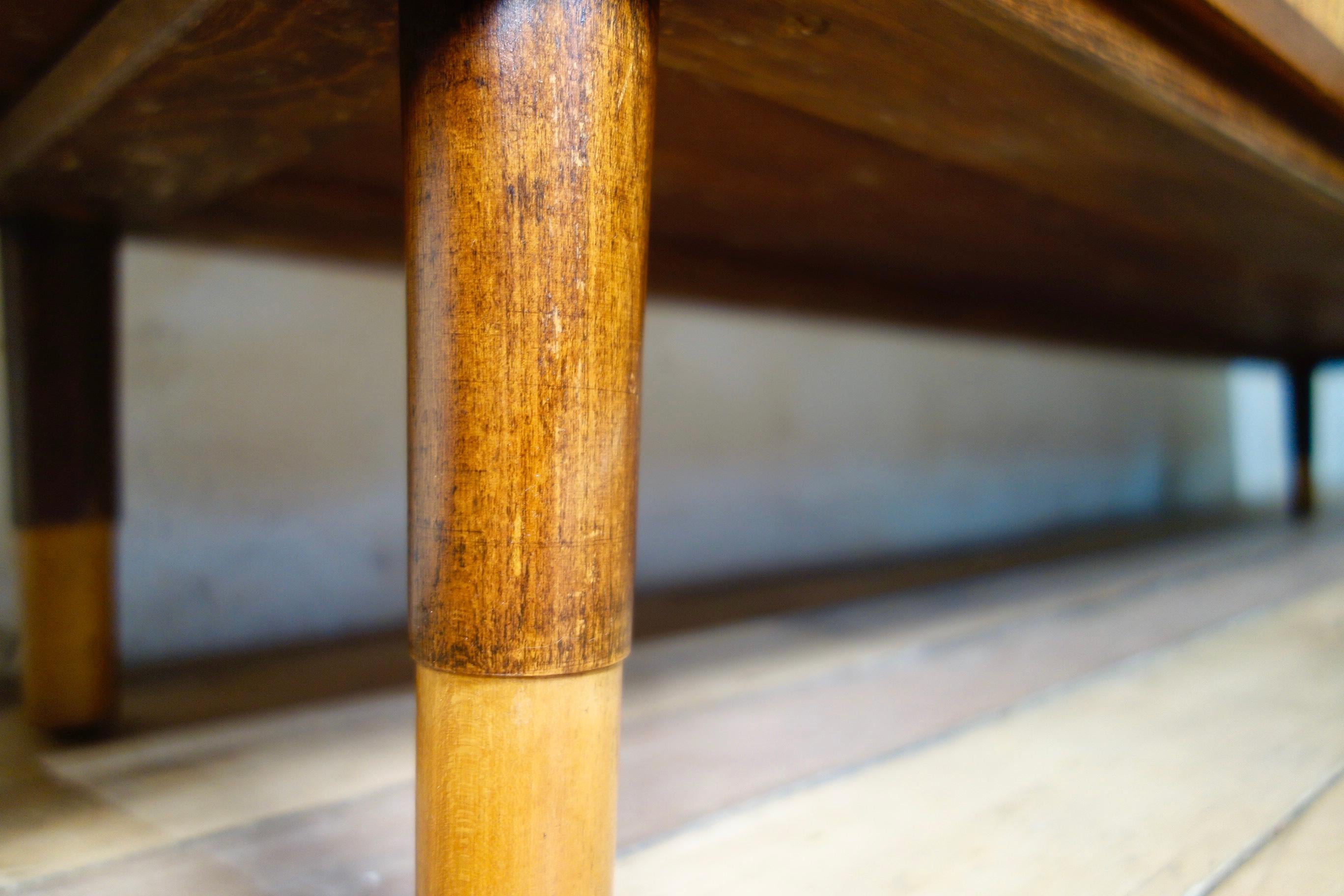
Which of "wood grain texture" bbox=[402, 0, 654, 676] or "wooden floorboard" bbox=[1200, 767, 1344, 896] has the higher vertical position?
"wood grain texture" bbox=[402, 0, 654, 676]

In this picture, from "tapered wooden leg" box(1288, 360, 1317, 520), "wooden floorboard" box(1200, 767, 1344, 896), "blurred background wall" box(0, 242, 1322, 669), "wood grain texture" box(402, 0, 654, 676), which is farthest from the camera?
"tapered wooden leg" box(1288, 360, 1317, 520)

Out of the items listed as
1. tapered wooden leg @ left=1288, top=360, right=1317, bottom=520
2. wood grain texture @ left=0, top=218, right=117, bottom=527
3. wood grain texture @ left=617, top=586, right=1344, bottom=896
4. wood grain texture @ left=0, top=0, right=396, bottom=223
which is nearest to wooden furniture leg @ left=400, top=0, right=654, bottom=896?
wood grain texture @ left=0, top=0, right=396, bottom=223

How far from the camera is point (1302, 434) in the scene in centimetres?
573

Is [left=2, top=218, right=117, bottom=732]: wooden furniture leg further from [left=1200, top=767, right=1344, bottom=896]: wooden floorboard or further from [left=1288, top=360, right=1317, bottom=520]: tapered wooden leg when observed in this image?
[left=1288, top=360, right=1317, bottom=520]: tapered wooden leg

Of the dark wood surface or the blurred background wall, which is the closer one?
the dark wood surface

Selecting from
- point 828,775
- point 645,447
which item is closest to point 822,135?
point 828,775

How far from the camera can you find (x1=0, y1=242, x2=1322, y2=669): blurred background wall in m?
2.46

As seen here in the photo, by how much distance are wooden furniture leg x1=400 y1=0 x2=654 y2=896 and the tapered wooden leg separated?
247 inches

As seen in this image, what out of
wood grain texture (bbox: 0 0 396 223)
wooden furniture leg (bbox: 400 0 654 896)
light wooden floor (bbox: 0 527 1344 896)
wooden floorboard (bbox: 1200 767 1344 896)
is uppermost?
wood grain texture (bbox: 0 0 396 223)

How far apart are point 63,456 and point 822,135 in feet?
4.71

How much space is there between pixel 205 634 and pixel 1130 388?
6808 millimetres

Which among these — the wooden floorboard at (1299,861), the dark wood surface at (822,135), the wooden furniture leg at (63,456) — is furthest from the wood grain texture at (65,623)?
the wooden floorboard at (1299,861)

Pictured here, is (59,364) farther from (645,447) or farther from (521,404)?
(645,447)

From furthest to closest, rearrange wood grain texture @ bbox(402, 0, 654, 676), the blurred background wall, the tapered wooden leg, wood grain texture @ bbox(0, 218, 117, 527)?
1. the tapered wooden leg
2. the blurred background wall
3. wood grain texture @ bbox(0, 218, 117, 527)
4. wood grain texture @ bbox(402, 0, 654, 676)
